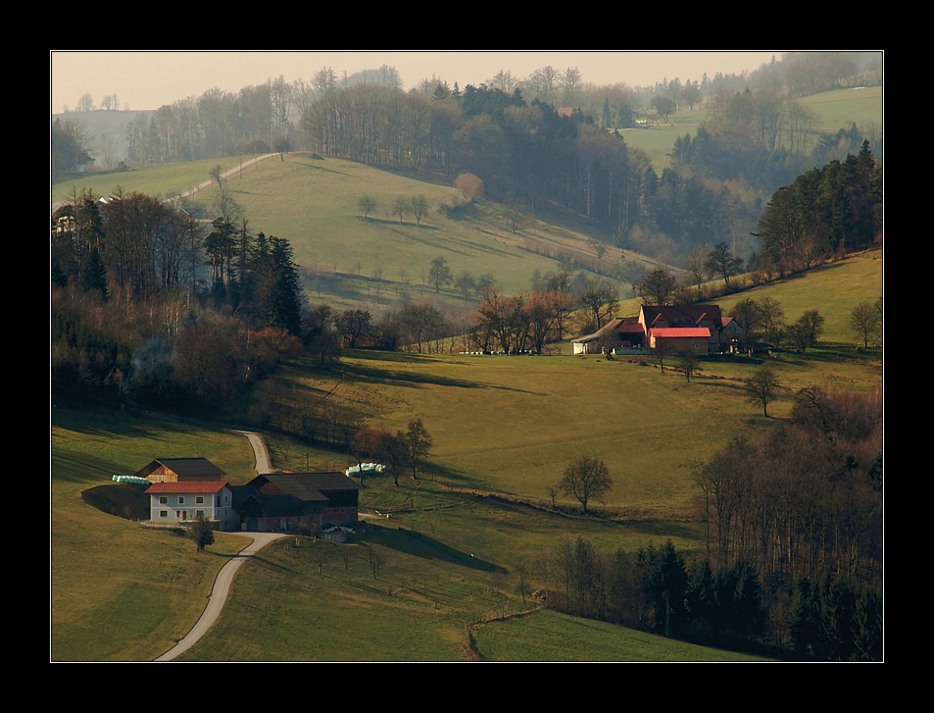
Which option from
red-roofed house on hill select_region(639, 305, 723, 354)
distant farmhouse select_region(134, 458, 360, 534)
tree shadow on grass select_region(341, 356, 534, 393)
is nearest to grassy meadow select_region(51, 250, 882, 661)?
tree shadow on grass select_region(341, 356, 534, 393)

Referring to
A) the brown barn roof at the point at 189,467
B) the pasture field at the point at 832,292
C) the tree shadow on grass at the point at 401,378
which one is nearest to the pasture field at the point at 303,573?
the brown barn roof at the point at 189,467

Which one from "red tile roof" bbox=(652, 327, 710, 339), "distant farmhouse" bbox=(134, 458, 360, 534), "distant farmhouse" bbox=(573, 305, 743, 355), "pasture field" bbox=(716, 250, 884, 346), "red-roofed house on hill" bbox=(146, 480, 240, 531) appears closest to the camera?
"red-roofed house on hill" bbox=(146, 480, 240, 531)

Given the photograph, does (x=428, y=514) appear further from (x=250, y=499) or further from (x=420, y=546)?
(x=250, y=499)

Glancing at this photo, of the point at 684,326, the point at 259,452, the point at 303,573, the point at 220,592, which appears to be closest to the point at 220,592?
the point at 220,592

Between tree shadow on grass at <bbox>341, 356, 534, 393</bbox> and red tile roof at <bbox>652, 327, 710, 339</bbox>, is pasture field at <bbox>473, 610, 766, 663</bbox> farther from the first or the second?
red tile roof at <bbox>652, 327, 710, 339</bbox>

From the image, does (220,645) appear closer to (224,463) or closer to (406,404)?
(224,463)

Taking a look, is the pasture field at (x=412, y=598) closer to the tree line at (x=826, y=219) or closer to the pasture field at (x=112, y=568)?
the pasture field at (x=112, y=568)
